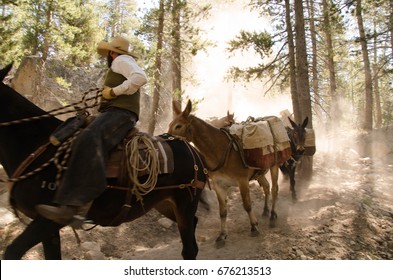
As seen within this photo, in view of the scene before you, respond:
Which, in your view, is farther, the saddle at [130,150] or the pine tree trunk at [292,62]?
the pine tree trunk at [292,62]

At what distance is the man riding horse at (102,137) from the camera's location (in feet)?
11.1

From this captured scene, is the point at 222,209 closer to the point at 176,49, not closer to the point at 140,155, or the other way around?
the point at 140,155

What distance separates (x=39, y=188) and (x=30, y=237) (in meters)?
0.53

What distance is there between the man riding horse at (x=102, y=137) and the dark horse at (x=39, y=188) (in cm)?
26

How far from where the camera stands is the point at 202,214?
9156 mm

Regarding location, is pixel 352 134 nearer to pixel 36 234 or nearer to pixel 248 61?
pixel 248 61

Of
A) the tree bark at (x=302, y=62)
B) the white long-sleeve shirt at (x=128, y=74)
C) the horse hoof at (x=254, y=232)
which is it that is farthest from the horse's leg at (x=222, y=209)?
the tree bark at (x=302, y=62)

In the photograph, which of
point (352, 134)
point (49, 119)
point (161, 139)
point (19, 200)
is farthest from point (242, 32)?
point (352, 134)

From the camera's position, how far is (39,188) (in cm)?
359

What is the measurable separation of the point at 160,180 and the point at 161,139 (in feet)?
2.18

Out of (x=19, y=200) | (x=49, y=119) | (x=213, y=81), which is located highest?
(x=213, y=81)

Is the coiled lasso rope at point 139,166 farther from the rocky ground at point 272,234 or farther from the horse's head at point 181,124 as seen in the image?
the rocky ground at point 272,234

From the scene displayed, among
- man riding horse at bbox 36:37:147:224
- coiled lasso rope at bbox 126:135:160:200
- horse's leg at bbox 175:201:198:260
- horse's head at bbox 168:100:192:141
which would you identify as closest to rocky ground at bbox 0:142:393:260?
horse's leg at bbox 175:201:198:260

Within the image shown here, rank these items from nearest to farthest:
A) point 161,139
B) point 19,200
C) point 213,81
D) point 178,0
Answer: point 19,200 < point 161,139 < point 178,0 < point 213,81
